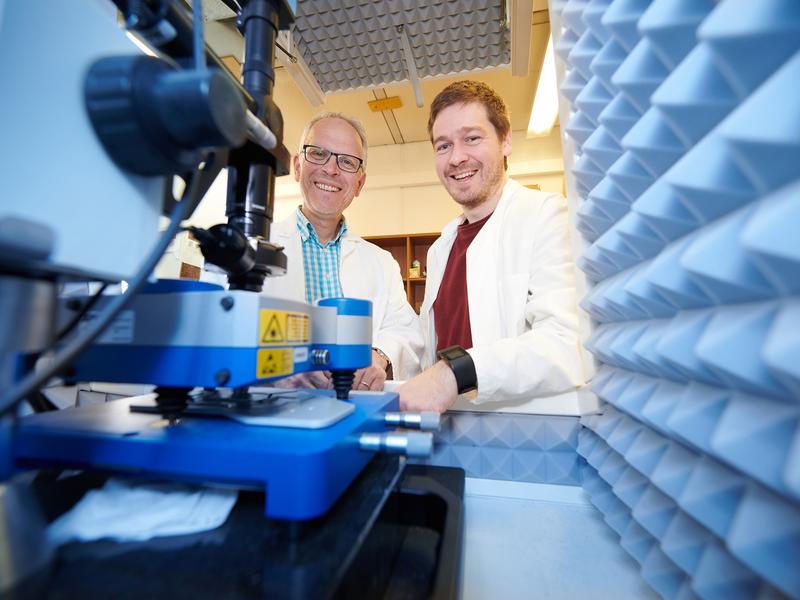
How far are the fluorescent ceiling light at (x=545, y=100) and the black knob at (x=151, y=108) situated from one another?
198 cm

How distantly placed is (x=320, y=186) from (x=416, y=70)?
2.41ft

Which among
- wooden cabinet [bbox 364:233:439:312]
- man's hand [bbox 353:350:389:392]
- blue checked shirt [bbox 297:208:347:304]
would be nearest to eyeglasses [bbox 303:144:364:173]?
blue checked shirt [bbox 297:208:347:304]

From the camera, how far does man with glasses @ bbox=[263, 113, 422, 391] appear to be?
150 centimetres

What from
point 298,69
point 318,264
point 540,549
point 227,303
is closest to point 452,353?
point 540,549

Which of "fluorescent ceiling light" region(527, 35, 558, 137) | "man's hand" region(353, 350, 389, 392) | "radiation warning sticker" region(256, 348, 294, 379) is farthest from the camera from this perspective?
"fluorescent ceiling light" region(527, 35, 558, 137)

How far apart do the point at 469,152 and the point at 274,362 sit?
4.09ft

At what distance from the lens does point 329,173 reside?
151 cm

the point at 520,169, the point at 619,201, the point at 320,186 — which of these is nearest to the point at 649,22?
the point at 619,201

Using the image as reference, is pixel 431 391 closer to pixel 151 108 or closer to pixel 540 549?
pixel 540 549

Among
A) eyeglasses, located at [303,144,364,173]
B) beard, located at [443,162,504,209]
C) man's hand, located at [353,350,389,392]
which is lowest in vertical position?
man's hand, located at [353,350,389,392]

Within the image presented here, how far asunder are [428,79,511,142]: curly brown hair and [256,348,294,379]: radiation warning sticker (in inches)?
50.9

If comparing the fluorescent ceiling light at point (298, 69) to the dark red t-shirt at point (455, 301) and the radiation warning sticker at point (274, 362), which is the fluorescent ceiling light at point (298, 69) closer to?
the dark red t-shirt at point (455, 301)

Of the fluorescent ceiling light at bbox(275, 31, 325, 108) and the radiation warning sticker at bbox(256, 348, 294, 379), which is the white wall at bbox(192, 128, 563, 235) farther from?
the radiation warning sticker at bbox(256, 348, 294, 379)

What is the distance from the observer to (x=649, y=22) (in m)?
0.33
